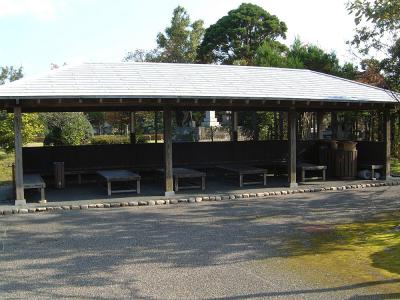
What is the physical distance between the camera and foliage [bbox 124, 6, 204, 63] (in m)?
40.8

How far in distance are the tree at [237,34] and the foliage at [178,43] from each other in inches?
67.4

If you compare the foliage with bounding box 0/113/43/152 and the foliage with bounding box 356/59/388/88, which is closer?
the foliage with bounding box 356/59/388/88

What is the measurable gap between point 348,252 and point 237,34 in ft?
115

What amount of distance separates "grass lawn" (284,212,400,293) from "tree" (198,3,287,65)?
32522mm

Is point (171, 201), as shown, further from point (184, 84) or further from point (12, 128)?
point (12, 128)

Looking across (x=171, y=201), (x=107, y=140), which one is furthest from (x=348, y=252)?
(x=107, y=140)

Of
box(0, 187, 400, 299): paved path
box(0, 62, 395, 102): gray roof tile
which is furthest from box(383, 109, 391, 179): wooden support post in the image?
box(0, 187, 400, 299): paved path

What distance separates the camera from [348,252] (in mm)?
6426

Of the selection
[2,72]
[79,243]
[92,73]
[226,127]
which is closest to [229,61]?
[226,127]

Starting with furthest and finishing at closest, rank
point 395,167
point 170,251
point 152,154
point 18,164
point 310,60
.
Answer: point 310,60 → point 395,167 → point 152,154 → point 18,164 → point 170,251

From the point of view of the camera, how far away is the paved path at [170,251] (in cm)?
488

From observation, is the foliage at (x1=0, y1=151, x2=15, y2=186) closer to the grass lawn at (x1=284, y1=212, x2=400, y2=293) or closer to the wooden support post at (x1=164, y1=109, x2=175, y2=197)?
the wooden support post at (x1=164, y1=109, x2=175, y2=197)

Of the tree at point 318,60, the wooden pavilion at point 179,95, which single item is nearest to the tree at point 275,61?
the tree at point 318,60

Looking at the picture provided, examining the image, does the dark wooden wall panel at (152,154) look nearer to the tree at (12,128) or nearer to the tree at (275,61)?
the tree at (12,128)
